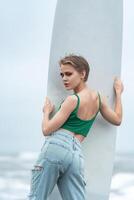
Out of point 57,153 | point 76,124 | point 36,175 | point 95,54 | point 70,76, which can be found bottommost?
point 36,175

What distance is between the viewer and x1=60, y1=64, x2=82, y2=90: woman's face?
2.97 meters

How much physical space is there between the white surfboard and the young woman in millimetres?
191

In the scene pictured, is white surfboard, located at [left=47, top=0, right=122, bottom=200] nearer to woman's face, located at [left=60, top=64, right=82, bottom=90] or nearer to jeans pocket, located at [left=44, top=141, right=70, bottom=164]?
woman's face, located at [left=60, top=64, right=82, bottom=90]

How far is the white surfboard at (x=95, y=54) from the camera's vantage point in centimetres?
319

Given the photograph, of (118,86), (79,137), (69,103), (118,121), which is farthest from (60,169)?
(118,86)

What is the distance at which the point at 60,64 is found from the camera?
300cm

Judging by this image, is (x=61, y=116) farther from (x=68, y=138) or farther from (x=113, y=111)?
(x=113, y=111)

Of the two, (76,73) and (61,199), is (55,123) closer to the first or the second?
(76,73)

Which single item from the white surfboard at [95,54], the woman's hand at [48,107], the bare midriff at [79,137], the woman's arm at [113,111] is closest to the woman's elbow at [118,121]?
the woman's arm at [113,111]

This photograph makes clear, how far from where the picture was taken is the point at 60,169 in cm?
285

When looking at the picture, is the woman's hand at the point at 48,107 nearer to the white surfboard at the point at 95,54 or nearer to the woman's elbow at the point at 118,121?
the white surfboard at the point at 95,54

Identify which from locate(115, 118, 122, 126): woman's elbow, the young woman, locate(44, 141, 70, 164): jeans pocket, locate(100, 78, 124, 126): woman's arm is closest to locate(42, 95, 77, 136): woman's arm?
the young woman

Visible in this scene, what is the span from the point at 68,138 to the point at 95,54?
59cm

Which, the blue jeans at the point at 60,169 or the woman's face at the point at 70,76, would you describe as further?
the woman's face at the point at 70,76
